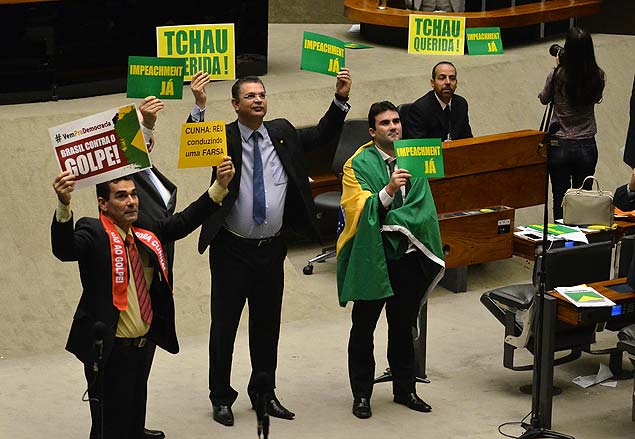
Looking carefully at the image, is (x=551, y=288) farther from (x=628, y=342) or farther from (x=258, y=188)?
(x=258, y=188)

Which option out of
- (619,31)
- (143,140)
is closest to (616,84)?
(619,31)

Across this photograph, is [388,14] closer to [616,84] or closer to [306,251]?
[616,84]

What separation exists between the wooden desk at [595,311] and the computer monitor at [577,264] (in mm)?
237

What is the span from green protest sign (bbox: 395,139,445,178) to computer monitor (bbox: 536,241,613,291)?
972mm

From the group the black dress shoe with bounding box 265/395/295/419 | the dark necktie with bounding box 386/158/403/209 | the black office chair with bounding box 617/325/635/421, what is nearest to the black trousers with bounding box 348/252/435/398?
the dark necktie with bounding box 386/158/403/209

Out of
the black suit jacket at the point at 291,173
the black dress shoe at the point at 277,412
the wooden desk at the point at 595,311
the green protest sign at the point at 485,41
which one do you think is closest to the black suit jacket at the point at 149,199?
the black suit jacket at the point at 291,173

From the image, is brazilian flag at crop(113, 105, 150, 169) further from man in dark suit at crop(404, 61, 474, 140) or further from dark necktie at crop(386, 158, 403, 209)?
man in dark suit at crop(404, 61, 474, 140)

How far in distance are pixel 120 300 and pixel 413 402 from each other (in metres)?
2.31

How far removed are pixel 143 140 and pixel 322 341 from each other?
312cm

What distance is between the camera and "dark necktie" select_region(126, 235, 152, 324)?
20.6ft

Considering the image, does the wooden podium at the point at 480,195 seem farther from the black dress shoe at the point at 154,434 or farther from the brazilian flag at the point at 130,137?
the brazilian flag at the point at 130,137

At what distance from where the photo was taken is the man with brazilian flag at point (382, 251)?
24.7 feet

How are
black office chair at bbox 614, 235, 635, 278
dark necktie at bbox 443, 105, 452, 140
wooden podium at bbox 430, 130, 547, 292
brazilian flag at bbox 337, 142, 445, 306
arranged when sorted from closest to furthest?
brazilian flag at bbox 337, 142, 445, 306 < black office chair at bbox 614, 235, 635, 278 < wooden podium at bbox 430, 130, 547, 292 < dark necktie at bbox 443, 105, 452, 140

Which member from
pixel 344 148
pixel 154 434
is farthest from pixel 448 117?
pixel 154 434
